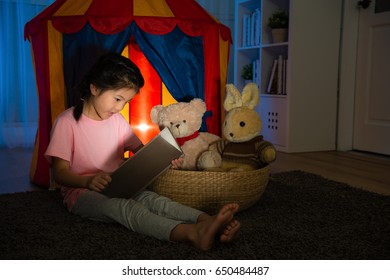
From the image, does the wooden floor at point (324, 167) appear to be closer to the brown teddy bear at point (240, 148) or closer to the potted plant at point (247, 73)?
the brown teddy bear at point (240, 148)

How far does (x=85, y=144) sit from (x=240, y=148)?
0.48 meters

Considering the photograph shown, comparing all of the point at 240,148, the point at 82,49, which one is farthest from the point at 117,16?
the point at 240,148

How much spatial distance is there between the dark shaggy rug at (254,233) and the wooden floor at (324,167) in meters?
0.23

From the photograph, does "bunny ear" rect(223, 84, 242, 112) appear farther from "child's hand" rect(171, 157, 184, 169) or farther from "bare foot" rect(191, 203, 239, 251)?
"bare foot" rect(191, 203, 239, 251)

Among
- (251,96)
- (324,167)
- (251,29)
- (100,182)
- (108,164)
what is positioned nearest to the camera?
(100,182)

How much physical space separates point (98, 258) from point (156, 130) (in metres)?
0.95

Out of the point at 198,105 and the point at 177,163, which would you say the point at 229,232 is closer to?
the point at 177,163

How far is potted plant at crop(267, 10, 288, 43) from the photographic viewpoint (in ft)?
8.61

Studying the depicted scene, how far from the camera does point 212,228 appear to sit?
0.94 m

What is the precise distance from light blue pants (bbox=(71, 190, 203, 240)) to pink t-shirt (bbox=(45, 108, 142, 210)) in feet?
0.24

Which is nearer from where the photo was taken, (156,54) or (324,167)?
(156,54)

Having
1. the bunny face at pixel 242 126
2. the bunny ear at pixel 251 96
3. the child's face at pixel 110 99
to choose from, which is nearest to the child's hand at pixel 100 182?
the child's face at pixel 110 99

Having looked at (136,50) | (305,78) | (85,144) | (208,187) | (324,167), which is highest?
(136,50)

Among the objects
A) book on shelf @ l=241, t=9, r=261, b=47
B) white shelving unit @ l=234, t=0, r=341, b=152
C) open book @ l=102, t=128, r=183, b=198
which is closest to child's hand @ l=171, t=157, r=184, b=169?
open book @ l=102, t=128, r=183, b=198
